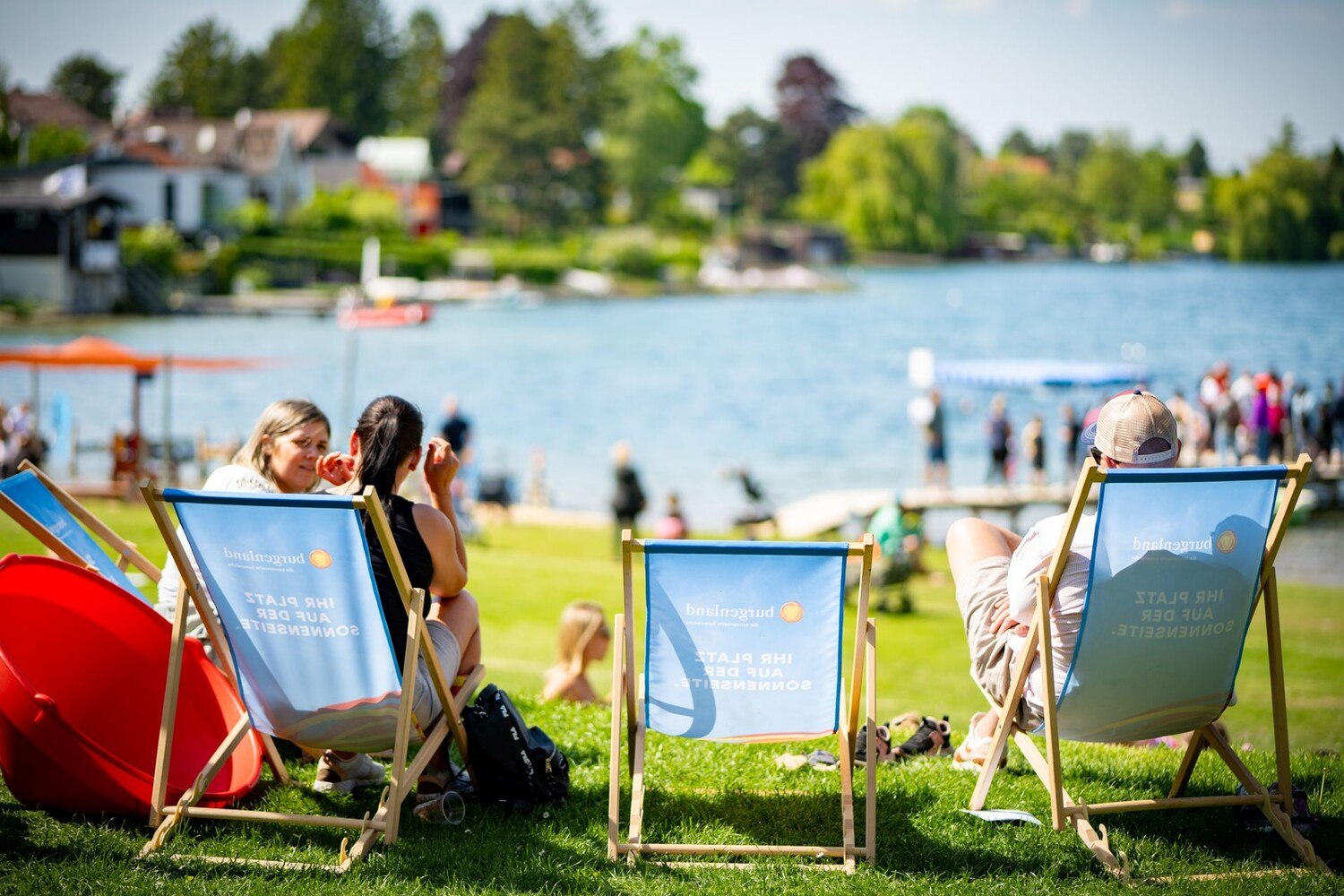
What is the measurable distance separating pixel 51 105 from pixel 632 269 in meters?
38.6

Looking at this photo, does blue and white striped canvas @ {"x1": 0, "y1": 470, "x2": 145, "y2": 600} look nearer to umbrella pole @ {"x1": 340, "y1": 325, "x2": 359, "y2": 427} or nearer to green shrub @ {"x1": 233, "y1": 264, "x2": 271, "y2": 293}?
umbrella pole @ {"x1": 340, "y1": 325, "x2": 359, "y2": 427}

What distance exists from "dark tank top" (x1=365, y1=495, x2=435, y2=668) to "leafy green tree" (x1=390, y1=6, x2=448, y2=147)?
103 metres

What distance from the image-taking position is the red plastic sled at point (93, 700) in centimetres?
339

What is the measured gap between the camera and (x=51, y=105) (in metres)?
81.1

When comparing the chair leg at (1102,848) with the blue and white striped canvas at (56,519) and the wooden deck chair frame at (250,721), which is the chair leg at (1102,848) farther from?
the blue and white striped canvas at (56,519)

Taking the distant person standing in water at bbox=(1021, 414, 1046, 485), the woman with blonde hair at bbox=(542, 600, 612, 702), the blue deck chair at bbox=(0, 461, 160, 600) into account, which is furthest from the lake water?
the blue deck chair at bbox=(0, 461, 160, 600)

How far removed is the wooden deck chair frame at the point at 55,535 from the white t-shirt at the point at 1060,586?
2.63 metres

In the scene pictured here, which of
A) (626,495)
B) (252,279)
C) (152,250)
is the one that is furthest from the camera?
(252,279)

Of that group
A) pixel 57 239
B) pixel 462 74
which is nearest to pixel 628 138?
pixel 462 74

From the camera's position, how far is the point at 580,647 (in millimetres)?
5648

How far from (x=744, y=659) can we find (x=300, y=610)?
46.7 inches

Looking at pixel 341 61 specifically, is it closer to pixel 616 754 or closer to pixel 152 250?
pixel 152 250

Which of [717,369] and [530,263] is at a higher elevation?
[530,263]

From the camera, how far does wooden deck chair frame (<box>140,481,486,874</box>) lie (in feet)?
10.7
